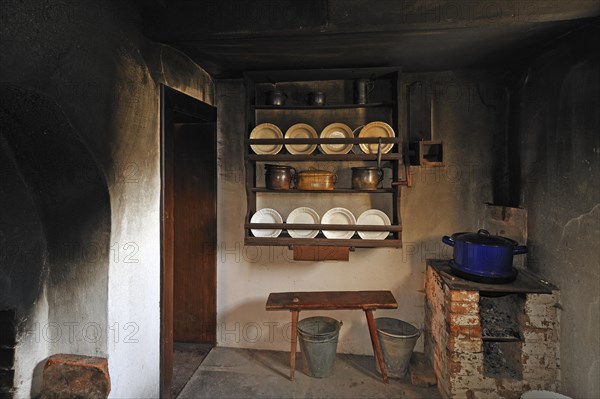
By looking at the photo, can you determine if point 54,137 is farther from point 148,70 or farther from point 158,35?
point 158,35

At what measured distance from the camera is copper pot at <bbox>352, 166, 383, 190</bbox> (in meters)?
2.54

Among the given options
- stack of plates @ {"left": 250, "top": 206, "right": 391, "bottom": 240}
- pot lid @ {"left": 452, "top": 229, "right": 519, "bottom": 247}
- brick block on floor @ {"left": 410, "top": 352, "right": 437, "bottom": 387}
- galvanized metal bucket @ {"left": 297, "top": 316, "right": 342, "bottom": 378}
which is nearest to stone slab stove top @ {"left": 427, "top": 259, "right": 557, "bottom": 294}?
pot lid @ {"left": 452, "top": 229, "right": 519, "bottom": 247}

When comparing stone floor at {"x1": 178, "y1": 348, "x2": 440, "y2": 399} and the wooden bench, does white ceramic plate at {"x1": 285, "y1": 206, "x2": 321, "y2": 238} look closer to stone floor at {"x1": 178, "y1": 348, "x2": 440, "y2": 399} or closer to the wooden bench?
the wooden bench

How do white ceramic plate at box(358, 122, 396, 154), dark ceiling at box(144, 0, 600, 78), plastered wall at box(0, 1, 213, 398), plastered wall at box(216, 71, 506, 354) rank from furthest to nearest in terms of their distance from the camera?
plastered wall at box(216, 71, 506, 354)
white ceramic plate at box(358, 122, 396, 154)
dark ceiling at box(144, 0, 600, 78)
plastered wall at box(0, 1, 213, 398)

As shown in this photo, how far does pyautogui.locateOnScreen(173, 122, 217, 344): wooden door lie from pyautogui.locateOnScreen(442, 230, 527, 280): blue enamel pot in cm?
208

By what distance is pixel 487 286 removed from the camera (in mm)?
2150

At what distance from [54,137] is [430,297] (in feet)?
8.90

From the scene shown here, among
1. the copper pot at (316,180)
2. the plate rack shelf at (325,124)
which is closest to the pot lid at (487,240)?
the plate rack shelf at (325,124)

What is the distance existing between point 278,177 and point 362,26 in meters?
1.23

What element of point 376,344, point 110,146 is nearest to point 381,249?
point 376,344

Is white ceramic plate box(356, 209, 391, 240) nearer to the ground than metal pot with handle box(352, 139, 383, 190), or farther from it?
nearer to the ground

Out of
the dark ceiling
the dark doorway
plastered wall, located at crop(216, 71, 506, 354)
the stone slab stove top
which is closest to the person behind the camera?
the dark ceiling

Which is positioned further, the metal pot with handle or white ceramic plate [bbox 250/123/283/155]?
white ceramic plate [bbox 250/123/283/155]

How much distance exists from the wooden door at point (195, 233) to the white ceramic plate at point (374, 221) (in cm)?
133
